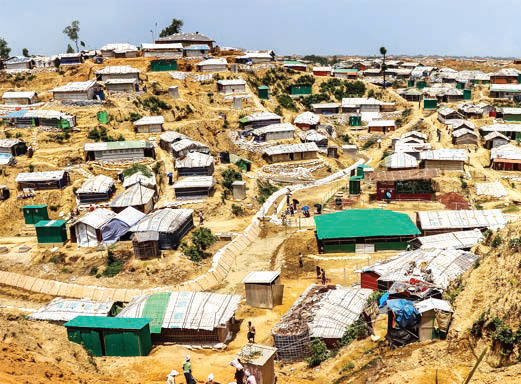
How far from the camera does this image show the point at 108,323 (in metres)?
21.0

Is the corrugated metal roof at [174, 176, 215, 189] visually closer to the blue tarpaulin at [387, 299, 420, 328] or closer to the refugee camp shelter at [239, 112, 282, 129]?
the refugee camp shelter at [239, 112, 282, 129]

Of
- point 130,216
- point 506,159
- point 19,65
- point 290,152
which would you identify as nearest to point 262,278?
point 130,216

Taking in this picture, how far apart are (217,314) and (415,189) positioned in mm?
27821

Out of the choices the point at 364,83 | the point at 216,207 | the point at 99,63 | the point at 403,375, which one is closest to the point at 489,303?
the point at 403,375

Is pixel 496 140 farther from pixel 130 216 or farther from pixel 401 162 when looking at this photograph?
pixel 130 216

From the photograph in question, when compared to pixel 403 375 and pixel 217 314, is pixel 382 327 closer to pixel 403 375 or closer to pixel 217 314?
pixel 403 375

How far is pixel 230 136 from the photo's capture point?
200 ft

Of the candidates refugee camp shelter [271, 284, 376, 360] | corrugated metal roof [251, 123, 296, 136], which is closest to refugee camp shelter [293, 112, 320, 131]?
corrugated metal roof [251, 123, 296, 136]

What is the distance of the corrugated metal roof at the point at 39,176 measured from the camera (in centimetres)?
4412

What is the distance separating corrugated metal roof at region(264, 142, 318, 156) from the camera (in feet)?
188

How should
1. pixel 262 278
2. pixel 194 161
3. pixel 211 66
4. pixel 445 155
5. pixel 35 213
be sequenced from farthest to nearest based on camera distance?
pixel 211 66
pixel 445 155
pixel 194 161
pixel 35 213
pixel 262 278

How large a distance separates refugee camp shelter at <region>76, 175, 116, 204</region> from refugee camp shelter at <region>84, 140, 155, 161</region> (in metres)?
7.03

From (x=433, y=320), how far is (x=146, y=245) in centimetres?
2097

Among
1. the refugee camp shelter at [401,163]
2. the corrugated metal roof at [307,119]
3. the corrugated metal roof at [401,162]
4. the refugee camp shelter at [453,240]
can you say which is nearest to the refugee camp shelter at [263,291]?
the refugee camp shelter at [453,240]
